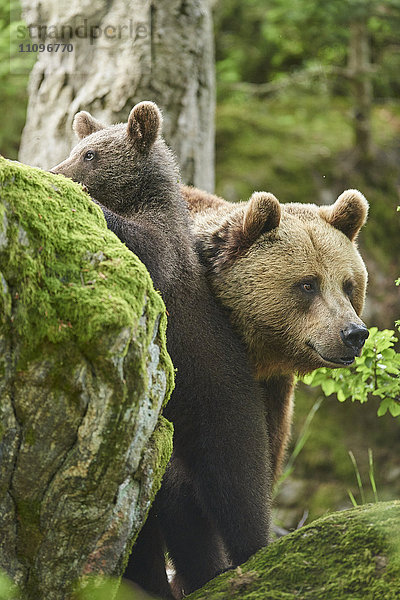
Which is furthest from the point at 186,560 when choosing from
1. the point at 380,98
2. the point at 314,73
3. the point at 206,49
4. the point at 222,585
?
the point at 380,98

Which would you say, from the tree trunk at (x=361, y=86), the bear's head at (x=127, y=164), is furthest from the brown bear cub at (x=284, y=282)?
the tree trunk at (x=361, y=86)

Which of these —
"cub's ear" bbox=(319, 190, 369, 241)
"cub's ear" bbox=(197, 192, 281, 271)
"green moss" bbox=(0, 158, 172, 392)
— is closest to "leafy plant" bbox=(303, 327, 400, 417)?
"cub's ear" bbox=(319, 190, 369, 241)

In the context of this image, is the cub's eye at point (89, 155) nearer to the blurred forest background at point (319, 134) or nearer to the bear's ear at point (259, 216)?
the bear's ear at point (259, 216)

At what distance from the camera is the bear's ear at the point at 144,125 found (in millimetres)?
4859

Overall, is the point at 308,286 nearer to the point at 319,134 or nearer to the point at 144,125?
the point at 144,125

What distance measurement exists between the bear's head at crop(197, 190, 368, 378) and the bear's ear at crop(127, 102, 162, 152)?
77 centimetres

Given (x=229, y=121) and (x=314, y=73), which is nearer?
(x=314, y=73)

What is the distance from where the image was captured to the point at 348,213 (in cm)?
534

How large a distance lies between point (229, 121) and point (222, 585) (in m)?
10.2

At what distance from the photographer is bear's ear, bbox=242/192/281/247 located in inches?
194

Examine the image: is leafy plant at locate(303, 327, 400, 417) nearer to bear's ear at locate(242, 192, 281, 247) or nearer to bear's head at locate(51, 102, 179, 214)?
bear's ear at locate(242, 192, 281, 247)

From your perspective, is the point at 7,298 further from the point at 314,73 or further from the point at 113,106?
the point at 314,73

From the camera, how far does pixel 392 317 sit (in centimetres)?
1133

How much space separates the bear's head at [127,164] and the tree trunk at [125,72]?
2356 mm
